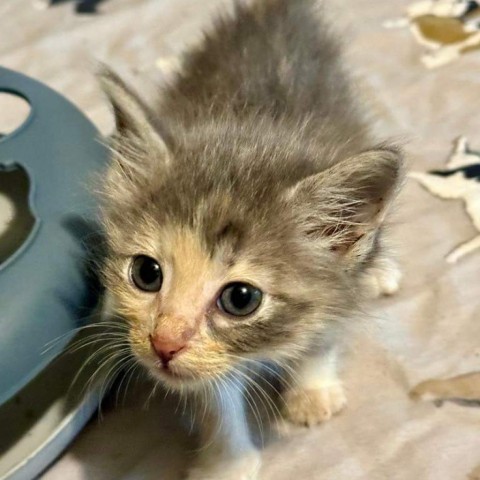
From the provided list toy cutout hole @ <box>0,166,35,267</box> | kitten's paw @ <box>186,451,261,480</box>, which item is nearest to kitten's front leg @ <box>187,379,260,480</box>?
kitten's paw @ <box>186,451,261,480</box>

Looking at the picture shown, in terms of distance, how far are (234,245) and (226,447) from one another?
1.27ft

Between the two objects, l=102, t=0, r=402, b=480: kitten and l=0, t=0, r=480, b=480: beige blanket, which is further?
l=0, t=0, r=480, b=480: beige blanket

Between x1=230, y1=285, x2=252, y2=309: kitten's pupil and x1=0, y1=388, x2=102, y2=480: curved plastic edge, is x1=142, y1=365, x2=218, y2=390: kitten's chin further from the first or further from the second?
x1=0, y1=388, x2=102, y2=480: curved plastic edge

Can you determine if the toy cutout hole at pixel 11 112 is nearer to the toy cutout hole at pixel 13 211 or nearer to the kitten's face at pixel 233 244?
the toy cutout hole at pixel 13 211

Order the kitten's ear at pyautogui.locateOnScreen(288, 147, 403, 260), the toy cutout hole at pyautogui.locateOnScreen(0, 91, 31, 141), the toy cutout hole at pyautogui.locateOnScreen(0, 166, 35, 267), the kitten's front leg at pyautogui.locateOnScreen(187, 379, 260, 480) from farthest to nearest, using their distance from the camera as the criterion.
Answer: the toy cutout hole at pyautogui.locateOnScreen(0, 91, 31, 141), the toy cutout hole at pyautogui.locateOnScreen(0, 166, 35, 267), the kitten's front leg at pyautogui.locateOnScreen(187, 379, 260, 480), the kitten's ear at pyautogui.locateOnScreen(288, 147, 403, 260)

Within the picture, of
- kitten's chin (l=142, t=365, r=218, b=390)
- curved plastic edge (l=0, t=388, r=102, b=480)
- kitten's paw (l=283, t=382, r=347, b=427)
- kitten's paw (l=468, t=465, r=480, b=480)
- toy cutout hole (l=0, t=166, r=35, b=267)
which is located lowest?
kitten's paw (l=468, t=465, r=480, b=480)

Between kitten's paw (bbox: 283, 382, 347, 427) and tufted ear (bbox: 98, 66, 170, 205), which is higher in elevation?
tufted ear (bbox: 98, 66, 170, 205)

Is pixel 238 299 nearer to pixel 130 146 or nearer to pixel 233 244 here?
pixel 233 244

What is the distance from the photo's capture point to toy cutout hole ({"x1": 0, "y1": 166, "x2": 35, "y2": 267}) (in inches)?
52.2

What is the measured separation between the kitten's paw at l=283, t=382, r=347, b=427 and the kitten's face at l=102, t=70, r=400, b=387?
0.63 ft

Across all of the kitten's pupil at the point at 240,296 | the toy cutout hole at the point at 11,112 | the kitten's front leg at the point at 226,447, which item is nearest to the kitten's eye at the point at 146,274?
the kitten's pupil at the point at 240,296

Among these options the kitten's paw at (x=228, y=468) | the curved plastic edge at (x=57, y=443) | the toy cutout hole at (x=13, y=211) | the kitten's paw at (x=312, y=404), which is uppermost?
the toy cutout hole at (x=13, y=211)

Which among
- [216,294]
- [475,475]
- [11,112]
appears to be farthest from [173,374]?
[11,112]

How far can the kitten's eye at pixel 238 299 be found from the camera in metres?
0.98
